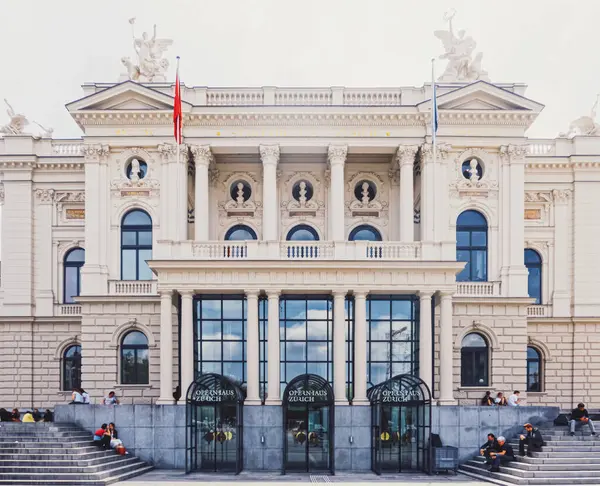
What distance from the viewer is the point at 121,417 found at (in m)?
39.1

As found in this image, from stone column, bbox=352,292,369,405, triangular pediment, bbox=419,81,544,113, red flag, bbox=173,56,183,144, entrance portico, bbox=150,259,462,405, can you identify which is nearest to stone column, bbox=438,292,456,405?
entrance portico, bbox=150,259,462,405

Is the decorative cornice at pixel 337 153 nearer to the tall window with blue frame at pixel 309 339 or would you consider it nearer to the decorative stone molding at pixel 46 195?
the tall window with blue frame at pixel 309 339

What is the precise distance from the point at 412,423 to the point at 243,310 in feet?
34.0

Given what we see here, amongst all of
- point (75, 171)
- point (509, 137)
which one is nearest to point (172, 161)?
point (75, 171)

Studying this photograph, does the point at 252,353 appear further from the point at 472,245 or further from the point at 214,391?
the point at 472,245

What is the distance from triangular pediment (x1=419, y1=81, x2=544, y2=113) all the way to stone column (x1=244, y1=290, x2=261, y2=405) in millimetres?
14693

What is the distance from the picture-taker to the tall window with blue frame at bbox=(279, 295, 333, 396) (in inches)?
1646

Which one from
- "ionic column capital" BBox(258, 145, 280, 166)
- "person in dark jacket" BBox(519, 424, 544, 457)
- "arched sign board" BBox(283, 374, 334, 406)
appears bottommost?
"person in dark jacket" BBox(519, 424, 544, 457)

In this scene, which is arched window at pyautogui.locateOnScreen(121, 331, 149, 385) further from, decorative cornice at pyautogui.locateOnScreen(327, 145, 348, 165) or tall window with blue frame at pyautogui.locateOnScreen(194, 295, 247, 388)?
decorative cornice at pyautogui.locateOnScreen(327, 145, 348, 165)

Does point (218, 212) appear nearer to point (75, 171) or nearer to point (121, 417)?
point (75, 171)

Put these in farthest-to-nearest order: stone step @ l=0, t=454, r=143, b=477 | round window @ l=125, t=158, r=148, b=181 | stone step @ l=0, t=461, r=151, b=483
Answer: round window @ l=125, t=158, r=148, b=181, stone step @ l=0, t=454, r=143, b=477, stone step @ l=0, t=461, r=151, b=483

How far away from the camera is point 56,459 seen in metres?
34.6

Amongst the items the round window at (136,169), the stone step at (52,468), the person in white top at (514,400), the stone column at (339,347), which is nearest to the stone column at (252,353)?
the stone column at (339,347)

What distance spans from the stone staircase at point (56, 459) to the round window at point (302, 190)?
1885 centimetres
